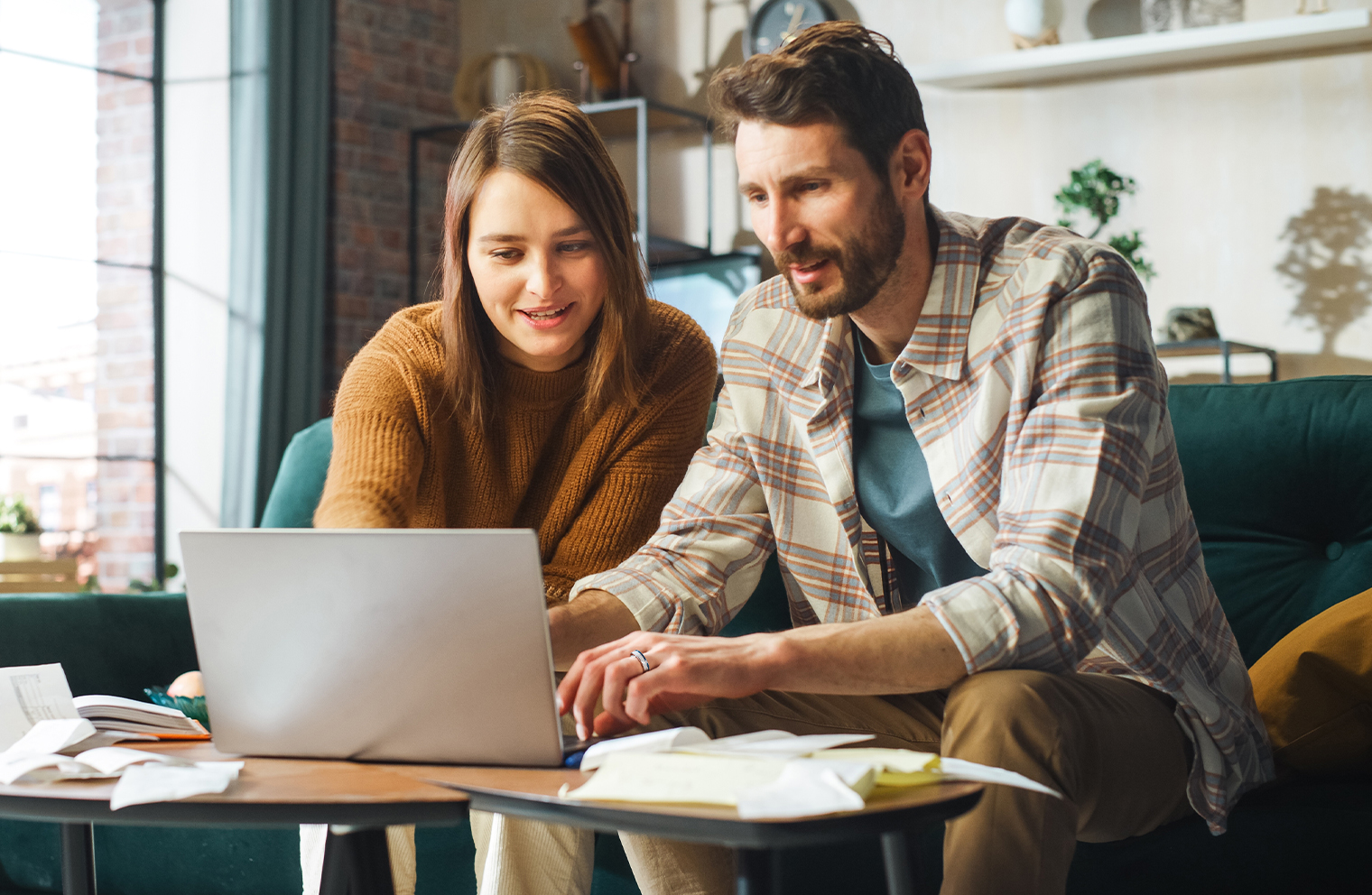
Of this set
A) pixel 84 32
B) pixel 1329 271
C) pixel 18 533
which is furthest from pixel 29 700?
pixel 1329 271

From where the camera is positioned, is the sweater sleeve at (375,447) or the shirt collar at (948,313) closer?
the shirt collar at (948,313)

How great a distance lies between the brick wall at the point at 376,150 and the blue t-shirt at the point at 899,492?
2917 mm

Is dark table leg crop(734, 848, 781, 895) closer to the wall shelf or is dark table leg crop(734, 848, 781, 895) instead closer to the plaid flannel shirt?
the plaid flannel shirt

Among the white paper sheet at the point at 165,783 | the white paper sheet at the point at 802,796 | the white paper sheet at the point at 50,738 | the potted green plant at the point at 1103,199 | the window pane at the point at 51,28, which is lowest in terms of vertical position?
the white paper sheet at the point at 50,738

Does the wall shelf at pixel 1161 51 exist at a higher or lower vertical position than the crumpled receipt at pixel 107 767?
higher

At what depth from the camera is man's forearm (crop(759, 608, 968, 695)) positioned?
3.51ft

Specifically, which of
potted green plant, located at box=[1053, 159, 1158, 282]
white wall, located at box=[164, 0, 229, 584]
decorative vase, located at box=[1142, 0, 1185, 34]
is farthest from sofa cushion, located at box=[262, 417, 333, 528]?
decorative vase, located at box=[1142, 0, 1185, 34]

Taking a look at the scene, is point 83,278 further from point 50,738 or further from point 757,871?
point 757,871

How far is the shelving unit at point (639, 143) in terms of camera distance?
4.21m

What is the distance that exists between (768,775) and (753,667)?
24 centimetres

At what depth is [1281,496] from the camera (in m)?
1.78

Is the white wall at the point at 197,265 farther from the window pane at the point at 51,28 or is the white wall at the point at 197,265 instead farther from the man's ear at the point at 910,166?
the man's ear at the point at 910,166

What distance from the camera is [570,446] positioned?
175 cm

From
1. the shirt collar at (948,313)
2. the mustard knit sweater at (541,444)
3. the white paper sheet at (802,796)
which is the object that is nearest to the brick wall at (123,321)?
the mustard knit sweater at (541,444)
